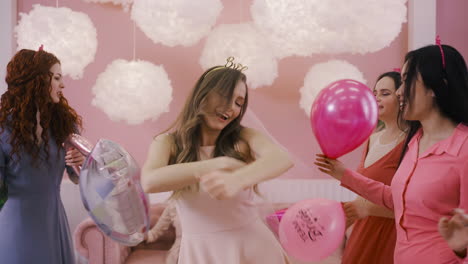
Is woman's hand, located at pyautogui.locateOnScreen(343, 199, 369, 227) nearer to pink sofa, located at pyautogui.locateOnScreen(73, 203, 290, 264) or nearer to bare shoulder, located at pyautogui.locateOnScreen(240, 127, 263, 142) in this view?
bare shoulder, located at pyautogui.locateOnScreen(240, 127, 263, 142)

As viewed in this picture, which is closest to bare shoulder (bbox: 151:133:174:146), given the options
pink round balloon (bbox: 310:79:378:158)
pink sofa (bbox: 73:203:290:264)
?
pink round balloon (bbox: 310:79:378:158)

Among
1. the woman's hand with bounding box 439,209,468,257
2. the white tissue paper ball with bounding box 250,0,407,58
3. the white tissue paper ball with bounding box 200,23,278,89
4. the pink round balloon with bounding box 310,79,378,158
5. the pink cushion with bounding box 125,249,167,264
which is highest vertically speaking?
the white tissue paper ball with bounding box 250,0,407,58

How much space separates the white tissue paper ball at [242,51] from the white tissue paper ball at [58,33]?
2.61 feet

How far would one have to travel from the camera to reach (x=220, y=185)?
0.97m

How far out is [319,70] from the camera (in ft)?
8.86

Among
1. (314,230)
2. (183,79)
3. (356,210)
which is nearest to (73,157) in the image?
(314,230)

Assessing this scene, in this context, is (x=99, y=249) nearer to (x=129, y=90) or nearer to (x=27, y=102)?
(x=129, y=90)

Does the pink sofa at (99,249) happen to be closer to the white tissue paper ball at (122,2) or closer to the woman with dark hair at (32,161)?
the woman with dark hair at (32,161)

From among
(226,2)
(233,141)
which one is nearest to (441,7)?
(226,2)

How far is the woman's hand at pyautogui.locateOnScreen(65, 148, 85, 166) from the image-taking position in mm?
1640

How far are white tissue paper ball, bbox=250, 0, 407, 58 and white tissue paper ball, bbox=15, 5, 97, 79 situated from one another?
1.11 m

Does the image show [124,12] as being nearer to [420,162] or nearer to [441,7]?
[441,7]

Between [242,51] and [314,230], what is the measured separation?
4.52 feet

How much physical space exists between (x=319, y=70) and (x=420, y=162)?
1576mm
